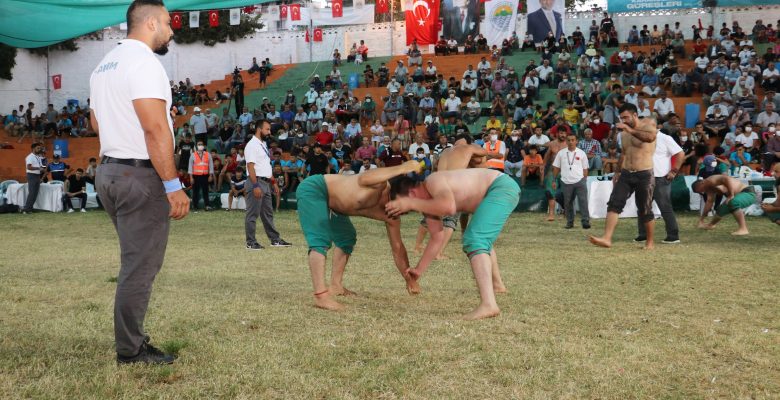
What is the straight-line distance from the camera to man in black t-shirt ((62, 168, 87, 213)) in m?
19.8

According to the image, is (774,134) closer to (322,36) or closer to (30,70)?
(322,36)

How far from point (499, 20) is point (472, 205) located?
94.9 feet

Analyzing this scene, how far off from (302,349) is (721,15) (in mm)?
34721

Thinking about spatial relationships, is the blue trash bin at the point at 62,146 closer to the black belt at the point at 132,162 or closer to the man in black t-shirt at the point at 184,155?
the man in black t-shirt at the point at 184,155

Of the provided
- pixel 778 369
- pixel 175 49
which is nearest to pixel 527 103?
pixel 778 369

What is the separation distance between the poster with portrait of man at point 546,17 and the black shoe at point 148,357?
29411mm

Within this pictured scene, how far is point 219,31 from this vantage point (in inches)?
1633

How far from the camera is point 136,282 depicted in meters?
3.78

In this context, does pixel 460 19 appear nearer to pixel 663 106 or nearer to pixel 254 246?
pixel 663 106

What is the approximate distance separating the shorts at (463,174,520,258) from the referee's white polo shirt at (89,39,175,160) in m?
2.39

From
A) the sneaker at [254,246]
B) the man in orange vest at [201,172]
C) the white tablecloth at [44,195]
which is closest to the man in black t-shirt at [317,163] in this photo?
the man in orange vest at [201,172]

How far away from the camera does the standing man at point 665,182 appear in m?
10.6

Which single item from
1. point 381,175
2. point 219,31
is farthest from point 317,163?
point 219,31

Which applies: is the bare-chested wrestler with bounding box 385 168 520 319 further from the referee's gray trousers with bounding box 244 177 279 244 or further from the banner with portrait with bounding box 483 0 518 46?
the banner with portrait with bounding box 483 0 518 46
